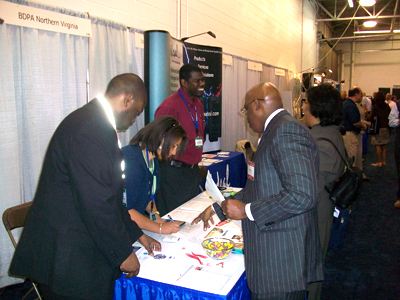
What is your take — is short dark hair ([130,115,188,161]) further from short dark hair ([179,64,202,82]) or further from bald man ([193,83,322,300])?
short dark hair ([179,64,202,82])

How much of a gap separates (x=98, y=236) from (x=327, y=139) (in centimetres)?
148

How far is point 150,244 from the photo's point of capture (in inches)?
61.9

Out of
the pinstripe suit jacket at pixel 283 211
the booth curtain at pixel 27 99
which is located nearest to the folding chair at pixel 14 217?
the booth curtain at pixel 27 99

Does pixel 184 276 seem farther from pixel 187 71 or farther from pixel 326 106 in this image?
pixel 187 71

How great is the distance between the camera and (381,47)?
15766 mm

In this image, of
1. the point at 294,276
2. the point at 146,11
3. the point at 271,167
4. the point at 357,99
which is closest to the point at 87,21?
the point at 146,11

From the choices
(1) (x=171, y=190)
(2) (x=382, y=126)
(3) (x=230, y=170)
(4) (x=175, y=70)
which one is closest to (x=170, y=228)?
(1) (x=171, y=190)

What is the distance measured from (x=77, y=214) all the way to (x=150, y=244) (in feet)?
1.86

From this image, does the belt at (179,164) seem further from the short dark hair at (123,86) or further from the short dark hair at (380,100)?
the short dark hair at (380,100)

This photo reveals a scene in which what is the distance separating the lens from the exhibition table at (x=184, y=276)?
1242mm

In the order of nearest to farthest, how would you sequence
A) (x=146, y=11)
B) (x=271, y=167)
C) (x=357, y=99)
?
1. (x=271, y=167)
2. (x=146, y=11)
3. (x=357, y=99)

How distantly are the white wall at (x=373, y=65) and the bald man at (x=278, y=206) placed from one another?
1671cm

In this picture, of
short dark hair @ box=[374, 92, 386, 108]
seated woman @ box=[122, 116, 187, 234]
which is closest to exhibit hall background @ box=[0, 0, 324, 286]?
seated woman @ box=[122, 116, 187, 234]

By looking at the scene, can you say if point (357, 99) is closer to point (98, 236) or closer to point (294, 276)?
point (294, 276)
